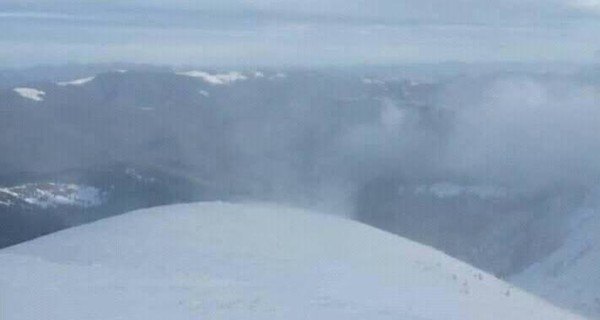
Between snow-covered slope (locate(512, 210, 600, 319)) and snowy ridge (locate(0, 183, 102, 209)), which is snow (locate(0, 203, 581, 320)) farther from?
snowy ridge (locate(0, 183, 102, 209))

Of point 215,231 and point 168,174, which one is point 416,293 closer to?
point 215,231

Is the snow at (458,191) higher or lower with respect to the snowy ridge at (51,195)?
higher

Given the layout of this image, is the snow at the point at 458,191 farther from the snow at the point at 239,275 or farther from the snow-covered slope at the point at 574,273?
the snow at the point at 239,275

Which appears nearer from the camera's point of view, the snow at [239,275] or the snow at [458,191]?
the snow at [239,275]

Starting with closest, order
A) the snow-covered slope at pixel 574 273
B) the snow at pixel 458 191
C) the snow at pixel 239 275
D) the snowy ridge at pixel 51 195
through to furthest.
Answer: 1. the snow at pixel 239 275
2. the snow-covered slope at pixel 574 273
3. the snowy ridge at pixel 51 195
4. the snow at pixel 458 191

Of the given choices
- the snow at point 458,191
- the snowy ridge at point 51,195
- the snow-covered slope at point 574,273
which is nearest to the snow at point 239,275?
the snow-covered slope at point 574,273

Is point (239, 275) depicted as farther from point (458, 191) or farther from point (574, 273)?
point (458, 191)

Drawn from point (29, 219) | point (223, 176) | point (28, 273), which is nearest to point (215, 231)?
point (28, 273)
